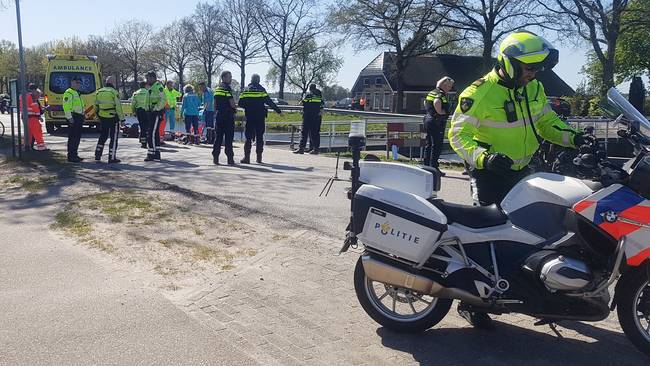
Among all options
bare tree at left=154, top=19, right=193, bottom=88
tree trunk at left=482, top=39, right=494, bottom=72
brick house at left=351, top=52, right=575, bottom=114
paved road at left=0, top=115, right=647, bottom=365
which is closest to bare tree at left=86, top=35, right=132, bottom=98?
bare tree at left=154, top=19, right=193, bottom=88

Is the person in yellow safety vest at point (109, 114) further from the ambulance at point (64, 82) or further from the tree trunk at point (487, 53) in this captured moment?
the tree trunk at point (487, 53)

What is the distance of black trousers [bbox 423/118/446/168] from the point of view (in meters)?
10.6

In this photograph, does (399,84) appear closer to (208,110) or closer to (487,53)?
(487,53)

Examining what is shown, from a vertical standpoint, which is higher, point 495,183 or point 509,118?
point 509,118

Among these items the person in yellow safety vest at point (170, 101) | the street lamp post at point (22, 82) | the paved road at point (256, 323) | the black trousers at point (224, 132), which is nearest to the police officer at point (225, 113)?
the black trousers at point (224, 132)

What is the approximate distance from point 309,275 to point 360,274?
46.6 inches

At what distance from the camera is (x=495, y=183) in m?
4.48

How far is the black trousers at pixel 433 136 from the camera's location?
1065cm

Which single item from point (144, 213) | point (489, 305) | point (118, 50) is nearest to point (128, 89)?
point (118, 50)

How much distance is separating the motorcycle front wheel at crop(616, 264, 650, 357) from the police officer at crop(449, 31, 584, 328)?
917mm

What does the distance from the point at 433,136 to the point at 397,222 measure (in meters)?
7.12

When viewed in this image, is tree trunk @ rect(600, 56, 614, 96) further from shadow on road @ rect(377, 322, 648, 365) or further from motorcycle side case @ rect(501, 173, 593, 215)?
motorcycle side case @ rect(501, 173, 593, 215)

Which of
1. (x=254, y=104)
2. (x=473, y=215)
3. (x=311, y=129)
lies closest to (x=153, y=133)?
(x=254, y=104)

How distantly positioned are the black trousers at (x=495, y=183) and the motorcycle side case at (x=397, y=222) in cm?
81
